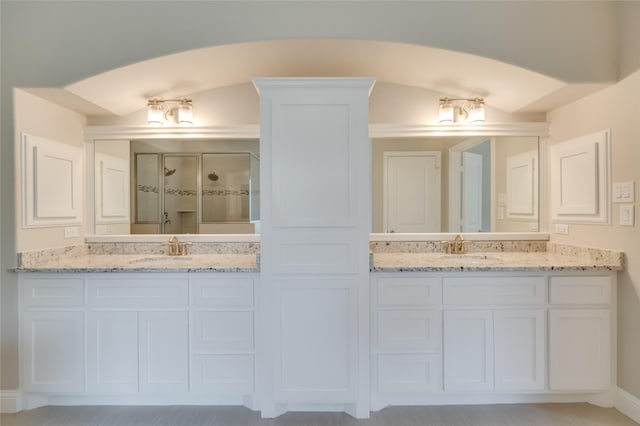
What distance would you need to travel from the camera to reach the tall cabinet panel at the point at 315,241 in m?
2.15

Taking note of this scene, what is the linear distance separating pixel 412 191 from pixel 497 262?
31.8 inches

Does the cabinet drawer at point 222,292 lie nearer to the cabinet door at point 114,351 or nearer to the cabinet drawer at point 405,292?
the cabinet door at point 114,351

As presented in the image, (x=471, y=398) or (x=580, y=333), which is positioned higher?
(x=580, y=333)

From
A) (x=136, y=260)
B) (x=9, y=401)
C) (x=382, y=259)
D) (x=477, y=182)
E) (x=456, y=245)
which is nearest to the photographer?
(x=9, y=401)

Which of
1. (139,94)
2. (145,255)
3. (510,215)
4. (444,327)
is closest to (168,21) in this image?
(139,94)

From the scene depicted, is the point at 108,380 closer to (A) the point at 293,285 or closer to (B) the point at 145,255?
(B) the point at 145,255

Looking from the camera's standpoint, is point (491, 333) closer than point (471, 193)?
Yes

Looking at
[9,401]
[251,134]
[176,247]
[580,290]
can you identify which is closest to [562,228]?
[580,290]

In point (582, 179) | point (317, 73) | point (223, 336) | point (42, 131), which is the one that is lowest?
point (223, 336)

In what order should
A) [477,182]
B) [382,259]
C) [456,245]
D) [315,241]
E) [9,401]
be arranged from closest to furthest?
[315,241], [9,401], [382,259], [456,245], [477,182]

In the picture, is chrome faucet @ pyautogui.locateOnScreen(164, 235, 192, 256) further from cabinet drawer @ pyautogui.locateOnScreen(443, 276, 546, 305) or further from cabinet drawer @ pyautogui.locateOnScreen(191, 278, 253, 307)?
cabinet drawer @ pyautogui.locateOnScreen(443, 276, 546, 305)

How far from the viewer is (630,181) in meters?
2.19

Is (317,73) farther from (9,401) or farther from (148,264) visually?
(9,401)

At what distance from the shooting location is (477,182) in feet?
9.62
